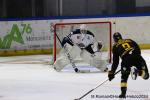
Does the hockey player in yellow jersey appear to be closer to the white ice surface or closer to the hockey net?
the white ice surface

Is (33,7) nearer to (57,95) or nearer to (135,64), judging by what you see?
(57,95)

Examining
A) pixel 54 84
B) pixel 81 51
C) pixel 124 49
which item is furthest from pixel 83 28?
pixel 124 49

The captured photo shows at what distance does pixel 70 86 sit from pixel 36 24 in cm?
755

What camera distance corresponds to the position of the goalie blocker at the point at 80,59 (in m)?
10.5

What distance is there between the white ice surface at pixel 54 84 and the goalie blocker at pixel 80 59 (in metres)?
0.18

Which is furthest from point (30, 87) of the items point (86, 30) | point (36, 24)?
point (36, 24)

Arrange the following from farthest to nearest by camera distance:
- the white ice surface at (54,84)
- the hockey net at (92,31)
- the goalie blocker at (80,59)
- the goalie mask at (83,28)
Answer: the hockey net at (92,31) → the goalie mask at (83,28) → the goalie blocker at (80,59) → the white ice surface at (54,84)

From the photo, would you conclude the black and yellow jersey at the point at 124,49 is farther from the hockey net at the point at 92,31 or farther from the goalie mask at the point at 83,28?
the hockey net at the point at 92,31

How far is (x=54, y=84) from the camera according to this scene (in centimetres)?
864

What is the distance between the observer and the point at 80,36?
418 inches

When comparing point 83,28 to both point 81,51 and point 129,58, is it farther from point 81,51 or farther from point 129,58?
point 129,58

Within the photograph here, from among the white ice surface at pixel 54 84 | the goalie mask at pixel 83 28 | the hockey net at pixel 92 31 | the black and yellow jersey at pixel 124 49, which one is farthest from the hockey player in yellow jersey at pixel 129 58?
the hockey net at pixel 92 31

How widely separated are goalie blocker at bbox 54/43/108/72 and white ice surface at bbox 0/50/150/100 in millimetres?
183

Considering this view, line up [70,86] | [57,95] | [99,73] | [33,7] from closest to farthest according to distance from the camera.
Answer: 1. [57,95]
2. [70,86]
3. [99,73]
4. [33,7]
